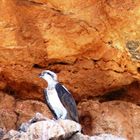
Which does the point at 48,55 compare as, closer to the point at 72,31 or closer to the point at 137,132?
the point at 72,31

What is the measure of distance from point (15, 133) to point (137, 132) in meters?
1.89

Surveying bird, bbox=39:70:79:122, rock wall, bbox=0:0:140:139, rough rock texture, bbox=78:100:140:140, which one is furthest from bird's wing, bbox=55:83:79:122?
rough rock texture, bbox=78:100:140:140

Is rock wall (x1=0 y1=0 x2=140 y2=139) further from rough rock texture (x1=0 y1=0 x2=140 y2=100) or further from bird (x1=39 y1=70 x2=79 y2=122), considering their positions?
bird (x1=39 y1=70 x2=79 y2=122)

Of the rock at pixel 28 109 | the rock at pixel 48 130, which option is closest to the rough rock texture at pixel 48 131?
the rock at pixel 48 130

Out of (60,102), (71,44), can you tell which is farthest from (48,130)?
(71,44)

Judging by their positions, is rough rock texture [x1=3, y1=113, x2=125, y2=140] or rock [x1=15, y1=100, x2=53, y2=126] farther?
rock [x1=15, y1=100, x2=53, y2=126]

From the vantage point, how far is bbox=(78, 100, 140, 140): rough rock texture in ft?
18.6

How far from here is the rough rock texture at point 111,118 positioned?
18.6ft

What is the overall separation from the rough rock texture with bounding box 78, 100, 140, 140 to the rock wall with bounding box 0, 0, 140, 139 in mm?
86

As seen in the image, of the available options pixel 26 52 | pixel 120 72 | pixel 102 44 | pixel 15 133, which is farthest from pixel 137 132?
pixel 15 133

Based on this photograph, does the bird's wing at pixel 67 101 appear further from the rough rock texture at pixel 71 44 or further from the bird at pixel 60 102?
the rough rock texture at pixel 71 44

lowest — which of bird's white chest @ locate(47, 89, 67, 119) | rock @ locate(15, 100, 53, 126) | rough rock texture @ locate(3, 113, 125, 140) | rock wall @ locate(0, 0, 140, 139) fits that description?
rough rock texture @ locate(3, 113, 125, 140)

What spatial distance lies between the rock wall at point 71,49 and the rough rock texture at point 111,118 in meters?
0.09

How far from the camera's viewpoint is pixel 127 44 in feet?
17.7
